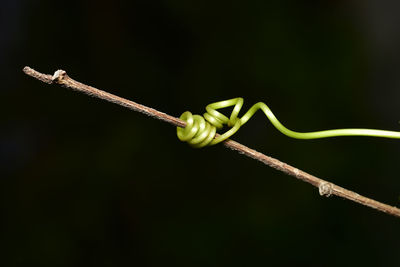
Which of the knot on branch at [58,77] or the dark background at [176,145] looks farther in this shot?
the dark background at [176,145]

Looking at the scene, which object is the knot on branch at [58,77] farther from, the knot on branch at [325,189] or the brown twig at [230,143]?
the knot on branch at [325,189]

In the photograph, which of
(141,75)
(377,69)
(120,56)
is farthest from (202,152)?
(377,69)

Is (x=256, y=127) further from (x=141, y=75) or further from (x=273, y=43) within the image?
(x=141, y=75)

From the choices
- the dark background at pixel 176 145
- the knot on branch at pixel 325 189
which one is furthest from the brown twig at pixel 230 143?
the dark background at pixel 176 145

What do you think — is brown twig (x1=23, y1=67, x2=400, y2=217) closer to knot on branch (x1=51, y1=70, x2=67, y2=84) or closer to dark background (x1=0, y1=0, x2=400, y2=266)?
knot on branch (x1=51, y1=70, x2=67, y2=84)

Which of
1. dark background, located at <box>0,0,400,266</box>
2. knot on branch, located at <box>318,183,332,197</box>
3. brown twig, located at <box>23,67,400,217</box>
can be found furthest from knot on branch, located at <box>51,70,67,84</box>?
dark background, located at <box>0,0,400,266</box>

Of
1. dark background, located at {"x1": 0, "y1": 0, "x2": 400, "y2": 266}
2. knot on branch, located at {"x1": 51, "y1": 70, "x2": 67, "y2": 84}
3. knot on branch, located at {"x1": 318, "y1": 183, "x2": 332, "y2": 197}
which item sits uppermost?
dark background, located at {"x1": 0, "y1": 0, "x2": 400, "y2": 266}

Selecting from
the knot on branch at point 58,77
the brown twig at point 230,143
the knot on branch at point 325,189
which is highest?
the knot on branch at point 58,77
